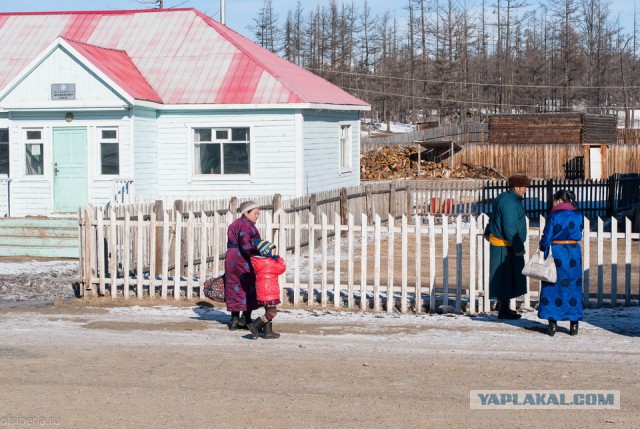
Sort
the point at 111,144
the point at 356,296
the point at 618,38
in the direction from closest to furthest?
the point at 356,296
the point at 111,144
the point at 618,38

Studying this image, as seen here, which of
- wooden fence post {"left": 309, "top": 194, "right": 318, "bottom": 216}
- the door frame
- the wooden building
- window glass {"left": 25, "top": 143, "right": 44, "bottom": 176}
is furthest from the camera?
the wooden building

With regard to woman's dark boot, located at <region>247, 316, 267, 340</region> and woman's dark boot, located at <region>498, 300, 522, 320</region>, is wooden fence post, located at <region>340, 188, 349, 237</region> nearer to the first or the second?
woman's dark boot, located at <region>498, 300, 522, 320</region>

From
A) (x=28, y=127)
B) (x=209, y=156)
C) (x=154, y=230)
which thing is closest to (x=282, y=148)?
(x=209, y=156)

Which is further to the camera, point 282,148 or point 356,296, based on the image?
point 282,148

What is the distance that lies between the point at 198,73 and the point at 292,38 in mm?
73144

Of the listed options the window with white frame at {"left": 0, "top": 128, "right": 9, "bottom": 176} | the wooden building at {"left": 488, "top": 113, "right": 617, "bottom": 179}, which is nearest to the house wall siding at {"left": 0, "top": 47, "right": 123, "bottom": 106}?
the window with white frame at {"left": 0, "top": 128, "right": 9, "bottom": 176}

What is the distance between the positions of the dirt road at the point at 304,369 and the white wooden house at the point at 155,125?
10.4m

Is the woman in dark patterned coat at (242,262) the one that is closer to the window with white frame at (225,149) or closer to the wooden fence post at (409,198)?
the window with white frame at (225,149)

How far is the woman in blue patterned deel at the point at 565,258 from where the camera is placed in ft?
34.2

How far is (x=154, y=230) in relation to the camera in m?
13.7

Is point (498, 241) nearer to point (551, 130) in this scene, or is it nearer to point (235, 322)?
point (235, 322)

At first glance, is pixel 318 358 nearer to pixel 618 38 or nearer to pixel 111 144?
pixel 111 144

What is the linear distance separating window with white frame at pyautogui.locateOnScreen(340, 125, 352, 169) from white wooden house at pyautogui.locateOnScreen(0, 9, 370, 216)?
216 cm

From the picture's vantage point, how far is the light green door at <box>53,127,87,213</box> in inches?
886
